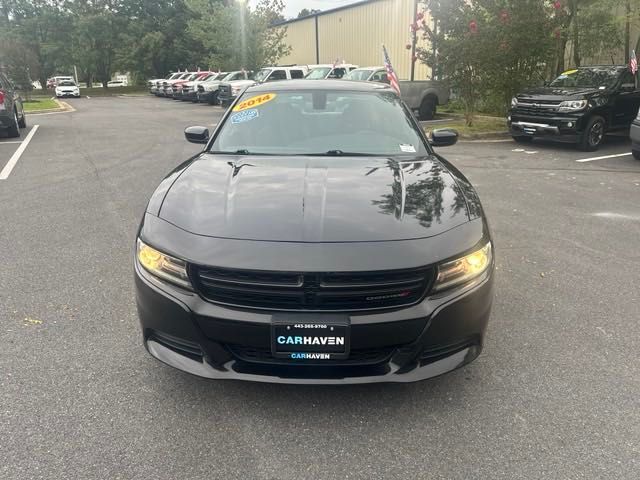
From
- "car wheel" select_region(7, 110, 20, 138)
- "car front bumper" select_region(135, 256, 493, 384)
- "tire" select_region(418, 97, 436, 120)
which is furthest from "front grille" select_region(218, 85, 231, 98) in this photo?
"car front bumper" select_region(135, 256, 493, 384)

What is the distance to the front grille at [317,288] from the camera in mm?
2414

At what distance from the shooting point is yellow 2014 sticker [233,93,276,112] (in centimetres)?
435

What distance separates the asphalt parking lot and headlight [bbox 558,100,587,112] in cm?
671

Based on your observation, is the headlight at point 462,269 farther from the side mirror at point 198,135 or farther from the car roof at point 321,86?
the side mirror at point 198,135

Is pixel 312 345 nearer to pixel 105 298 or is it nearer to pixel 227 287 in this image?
pixel 227 287

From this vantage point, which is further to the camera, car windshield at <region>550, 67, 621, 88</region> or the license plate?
car windshield at <region>550, 67, 621, 88</region>

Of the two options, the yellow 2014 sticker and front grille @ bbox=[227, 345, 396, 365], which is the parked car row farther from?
front grille @ bbox=[227, 345, 396, 365]

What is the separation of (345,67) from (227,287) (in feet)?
69.9

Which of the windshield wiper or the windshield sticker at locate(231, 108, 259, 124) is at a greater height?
the windshield sticker at locate(231, 108, 259, 124)

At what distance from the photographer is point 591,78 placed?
12.1 meters

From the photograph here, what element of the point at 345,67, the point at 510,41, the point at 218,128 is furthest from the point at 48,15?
the point at 218,128

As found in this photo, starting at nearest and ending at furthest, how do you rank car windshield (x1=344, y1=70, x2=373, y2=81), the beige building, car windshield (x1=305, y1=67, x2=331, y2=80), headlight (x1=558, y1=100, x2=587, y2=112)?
1. headlight (x1=558, y1=100, x2=587, y2=112)
2. car windshield (x1=344, y1=70, x2=373, y2=81)
3. car windshield (x1=305, y1=67, x2=331, y2=80)
4. the beige building

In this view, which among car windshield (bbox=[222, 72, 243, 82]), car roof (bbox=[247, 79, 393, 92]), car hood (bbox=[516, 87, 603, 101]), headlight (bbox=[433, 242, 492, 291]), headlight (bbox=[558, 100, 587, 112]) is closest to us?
headlight (bbox=[433, 242, 492, 291])

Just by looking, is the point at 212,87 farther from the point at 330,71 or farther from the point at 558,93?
the point at 558,93
